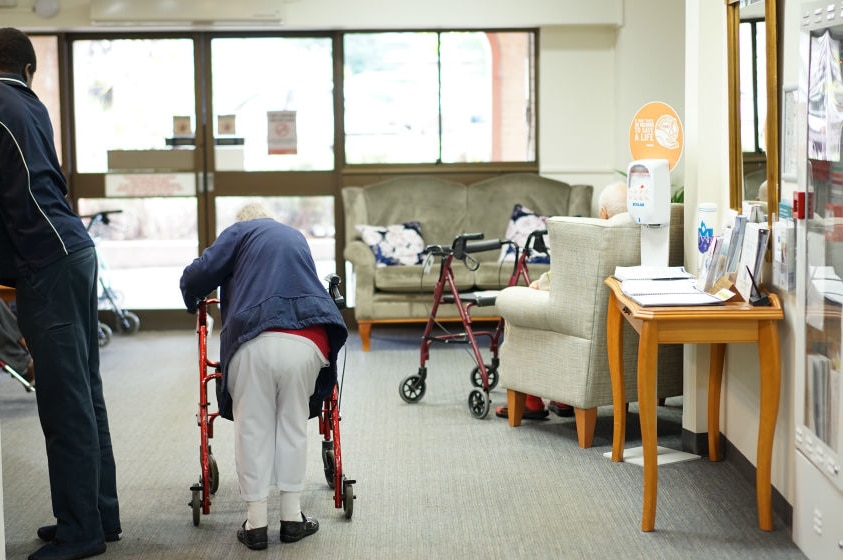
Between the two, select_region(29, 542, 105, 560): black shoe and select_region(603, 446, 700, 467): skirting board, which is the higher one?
select_region(603, 446, 700, 467): skirting board

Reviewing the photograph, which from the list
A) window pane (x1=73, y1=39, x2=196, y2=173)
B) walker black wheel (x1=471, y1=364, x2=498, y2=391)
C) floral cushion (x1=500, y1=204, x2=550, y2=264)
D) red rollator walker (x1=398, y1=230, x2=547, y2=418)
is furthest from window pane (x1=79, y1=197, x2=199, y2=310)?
walker black wheel (x1=471, y1=364, x2=498, y2=391)

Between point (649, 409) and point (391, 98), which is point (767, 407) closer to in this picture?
point (649, 409)

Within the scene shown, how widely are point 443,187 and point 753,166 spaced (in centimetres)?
439

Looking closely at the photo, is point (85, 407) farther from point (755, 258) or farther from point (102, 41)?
point (102, 41)

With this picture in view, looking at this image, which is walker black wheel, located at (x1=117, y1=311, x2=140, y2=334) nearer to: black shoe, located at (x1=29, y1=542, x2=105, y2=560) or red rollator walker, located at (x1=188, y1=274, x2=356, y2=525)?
red rollator walker, located at (x1=188, y1=274, x2=356, y2=525)

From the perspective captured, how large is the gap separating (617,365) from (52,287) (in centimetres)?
225

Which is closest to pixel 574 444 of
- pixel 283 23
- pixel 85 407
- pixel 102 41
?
pixel 85 407

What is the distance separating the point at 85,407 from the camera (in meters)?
3.58

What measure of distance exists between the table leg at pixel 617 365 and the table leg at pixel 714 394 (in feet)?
1.18

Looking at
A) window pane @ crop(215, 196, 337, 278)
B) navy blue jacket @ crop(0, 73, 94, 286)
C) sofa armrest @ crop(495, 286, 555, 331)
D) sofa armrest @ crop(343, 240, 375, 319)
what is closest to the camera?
navy blue jacket @ crop(0, 73, 94, 286)

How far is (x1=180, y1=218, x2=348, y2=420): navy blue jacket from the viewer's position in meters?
3.62

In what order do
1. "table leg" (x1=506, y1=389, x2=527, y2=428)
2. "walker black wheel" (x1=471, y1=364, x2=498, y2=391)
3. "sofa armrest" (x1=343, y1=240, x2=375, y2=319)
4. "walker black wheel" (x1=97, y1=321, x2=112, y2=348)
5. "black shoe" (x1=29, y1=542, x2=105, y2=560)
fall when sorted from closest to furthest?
"black shoe" (x1=29, y1=542, x2=105, y2=560) < "table leg" (x1=506, y1=389, x2=527, y2=428) < "walker black wheel" (x1=471, y1=364, x2=498, y2=391) < "sofa armrest" (x1=343, y1=240, x2=375, y2=319) < "walker black wheel" (x1=97, y1=321, x2=112, y2=348)

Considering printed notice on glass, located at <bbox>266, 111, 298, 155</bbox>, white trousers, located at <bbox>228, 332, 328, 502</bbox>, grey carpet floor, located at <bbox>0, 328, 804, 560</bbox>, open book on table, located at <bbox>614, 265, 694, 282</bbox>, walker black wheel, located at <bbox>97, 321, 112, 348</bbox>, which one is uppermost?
printed notice on glass, located at <bbox>266, 111, 298, 155</bbox>

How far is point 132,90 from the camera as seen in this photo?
8578mm
